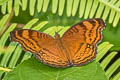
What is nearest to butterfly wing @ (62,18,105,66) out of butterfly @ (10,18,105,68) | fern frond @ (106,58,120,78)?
butterfly @ (10,18,105,68)

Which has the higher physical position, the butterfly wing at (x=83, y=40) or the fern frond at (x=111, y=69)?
the butterfly wing at (x=83, y=40)

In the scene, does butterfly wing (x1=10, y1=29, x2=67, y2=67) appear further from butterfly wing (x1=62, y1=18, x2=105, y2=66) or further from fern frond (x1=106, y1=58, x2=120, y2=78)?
fern frond (x1=106, y1=58, x2=120, y2=78)

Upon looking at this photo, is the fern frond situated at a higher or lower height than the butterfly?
lower

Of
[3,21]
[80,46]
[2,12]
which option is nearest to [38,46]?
[80,46]

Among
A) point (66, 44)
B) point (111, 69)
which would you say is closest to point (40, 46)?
point (66, 44)

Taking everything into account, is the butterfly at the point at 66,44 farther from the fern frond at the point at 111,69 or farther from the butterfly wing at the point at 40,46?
the fern frond at the point at 111,69

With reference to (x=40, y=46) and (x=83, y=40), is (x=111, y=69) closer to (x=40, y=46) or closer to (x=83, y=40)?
(x=83, y=40)

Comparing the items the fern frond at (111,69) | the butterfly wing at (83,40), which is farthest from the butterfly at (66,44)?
the fern frond at (111,69)

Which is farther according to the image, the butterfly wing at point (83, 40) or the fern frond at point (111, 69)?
the fern frond at point (111, 69)
